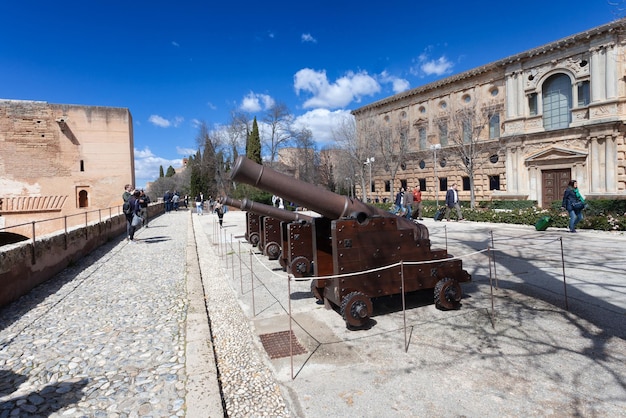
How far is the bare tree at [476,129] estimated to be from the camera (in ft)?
88.8

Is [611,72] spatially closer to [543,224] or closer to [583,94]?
[583,94]

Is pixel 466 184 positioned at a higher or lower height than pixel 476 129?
lower

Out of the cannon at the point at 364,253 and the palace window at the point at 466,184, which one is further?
the palace window at the point at 466,184

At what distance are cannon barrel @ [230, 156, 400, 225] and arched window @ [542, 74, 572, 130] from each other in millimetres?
26221

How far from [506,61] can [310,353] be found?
30.5m

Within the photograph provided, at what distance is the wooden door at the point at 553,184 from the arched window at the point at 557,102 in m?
3.09

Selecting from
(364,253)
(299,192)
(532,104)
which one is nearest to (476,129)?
(532,104)

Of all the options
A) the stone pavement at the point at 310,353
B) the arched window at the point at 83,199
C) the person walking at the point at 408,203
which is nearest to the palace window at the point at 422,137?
the person walking at the point at 408,203

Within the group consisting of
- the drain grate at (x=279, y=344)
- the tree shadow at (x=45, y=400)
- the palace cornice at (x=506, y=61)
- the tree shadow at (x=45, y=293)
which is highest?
the palace cornice at (x=506, y=61)

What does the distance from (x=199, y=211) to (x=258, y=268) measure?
2226cm

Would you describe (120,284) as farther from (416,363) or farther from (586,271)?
(586,271)

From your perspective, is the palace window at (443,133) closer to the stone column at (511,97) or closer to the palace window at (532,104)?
the stone column at (511,97)

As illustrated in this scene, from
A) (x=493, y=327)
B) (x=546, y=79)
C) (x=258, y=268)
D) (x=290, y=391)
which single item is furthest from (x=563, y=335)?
(x=546, y=79)

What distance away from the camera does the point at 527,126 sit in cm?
2639
